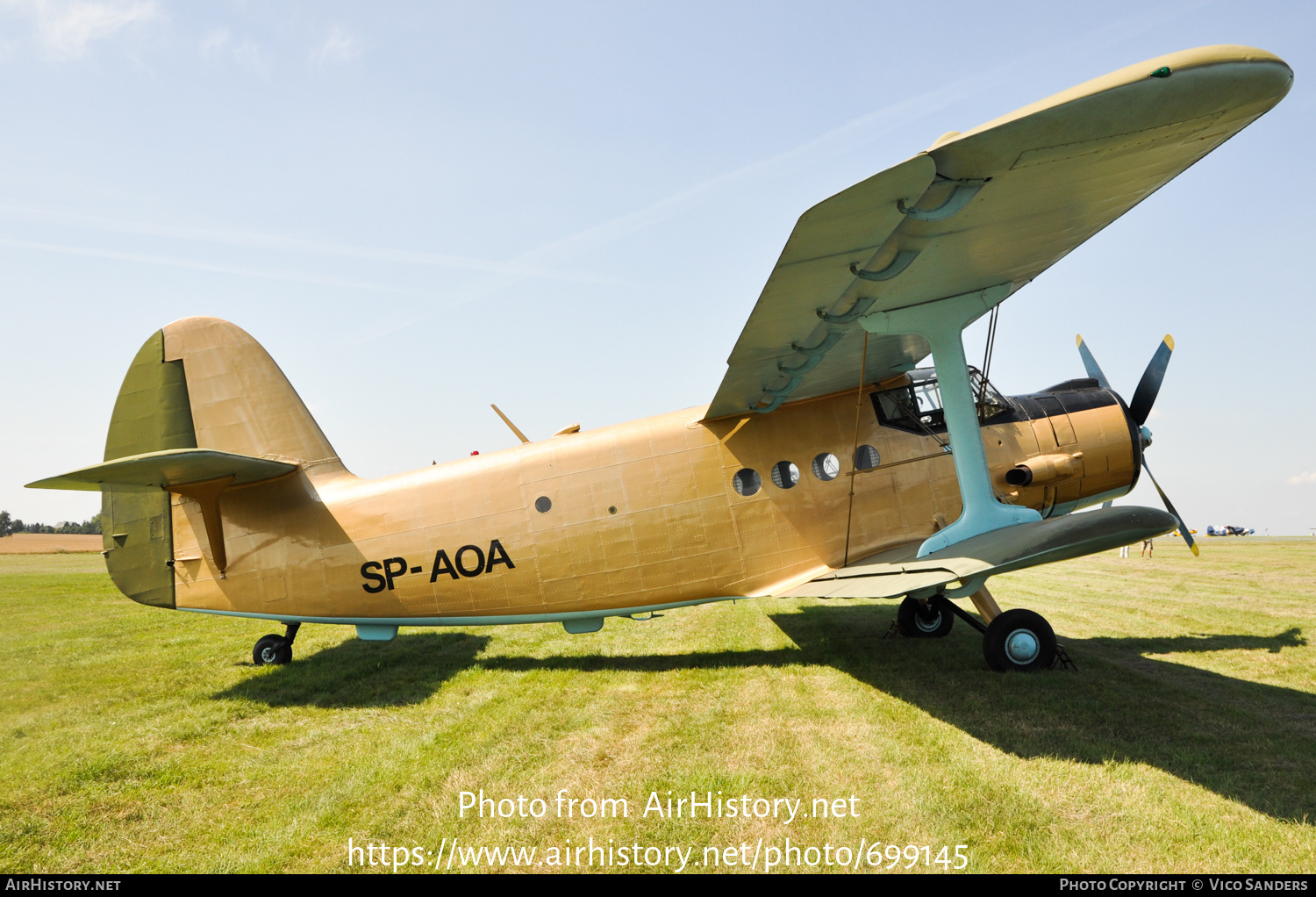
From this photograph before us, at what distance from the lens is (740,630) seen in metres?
9.62

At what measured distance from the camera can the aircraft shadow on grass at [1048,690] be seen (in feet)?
14.4

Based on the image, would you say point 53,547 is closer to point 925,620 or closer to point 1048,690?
point 925,620

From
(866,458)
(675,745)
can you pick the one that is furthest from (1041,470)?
(675,745)

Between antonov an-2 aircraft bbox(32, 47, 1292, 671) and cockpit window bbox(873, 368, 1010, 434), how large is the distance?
2 centimetres

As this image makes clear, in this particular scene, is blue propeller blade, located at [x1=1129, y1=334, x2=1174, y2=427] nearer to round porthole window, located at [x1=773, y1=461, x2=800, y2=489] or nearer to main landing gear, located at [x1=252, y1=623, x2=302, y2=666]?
round porthole window, located at [x1=773, y1=461, x2=800, y2=489]

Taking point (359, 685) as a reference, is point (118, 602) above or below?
above

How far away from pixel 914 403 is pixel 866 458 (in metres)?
0.92

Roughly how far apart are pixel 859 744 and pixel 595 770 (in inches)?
77.1

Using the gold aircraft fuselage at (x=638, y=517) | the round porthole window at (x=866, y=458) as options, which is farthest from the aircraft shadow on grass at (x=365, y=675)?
the round porthole window at (x=866, y=458)

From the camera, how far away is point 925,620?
8797mm

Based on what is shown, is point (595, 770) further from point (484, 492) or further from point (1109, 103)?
point (1109, 103)

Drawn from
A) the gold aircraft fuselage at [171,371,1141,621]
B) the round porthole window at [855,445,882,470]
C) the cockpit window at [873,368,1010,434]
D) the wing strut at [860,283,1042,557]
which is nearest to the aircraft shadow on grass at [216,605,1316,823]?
the gold aircraft fuselage at [171,371,1141,621]

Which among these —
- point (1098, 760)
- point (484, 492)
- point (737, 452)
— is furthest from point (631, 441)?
point (1098, 760)

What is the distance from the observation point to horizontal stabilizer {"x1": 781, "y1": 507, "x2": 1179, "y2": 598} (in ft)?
15.8
